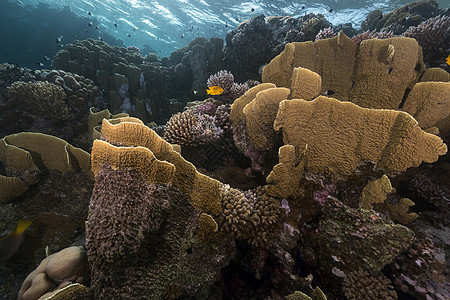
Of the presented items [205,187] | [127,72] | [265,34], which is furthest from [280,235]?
[127,72]

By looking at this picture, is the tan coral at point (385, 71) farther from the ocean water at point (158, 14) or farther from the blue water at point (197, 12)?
the ocean water at point (158, 14)

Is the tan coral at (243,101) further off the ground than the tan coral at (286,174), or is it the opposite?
the tan coral at (243,101)

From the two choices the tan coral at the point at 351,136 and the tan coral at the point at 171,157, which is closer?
the tan coral at the point at 351,136

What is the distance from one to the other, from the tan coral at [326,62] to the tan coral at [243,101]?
0.98m

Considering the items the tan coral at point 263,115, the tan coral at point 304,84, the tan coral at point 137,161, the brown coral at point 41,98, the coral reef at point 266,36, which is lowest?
the brown coral at point 41,98

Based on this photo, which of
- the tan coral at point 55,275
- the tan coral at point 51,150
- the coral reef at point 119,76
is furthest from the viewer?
the coral reef at point 119,76

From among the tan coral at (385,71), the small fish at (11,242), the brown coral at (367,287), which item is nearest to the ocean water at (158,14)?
the tan coral at (385,71)

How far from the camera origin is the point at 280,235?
82.4 inches

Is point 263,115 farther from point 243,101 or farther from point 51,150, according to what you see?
point 51,150

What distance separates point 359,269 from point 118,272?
92.2 inches

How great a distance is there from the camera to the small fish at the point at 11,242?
2459 mm

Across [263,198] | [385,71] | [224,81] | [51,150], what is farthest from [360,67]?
[51,150]

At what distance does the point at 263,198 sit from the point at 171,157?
45.5 inches

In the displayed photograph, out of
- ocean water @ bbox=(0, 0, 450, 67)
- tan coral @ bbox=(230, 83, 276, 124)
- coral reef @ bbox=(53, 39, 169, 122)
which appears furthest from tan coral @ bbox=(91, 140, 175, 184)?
ocean water @ bbox=(0, 0, 450, 67)
